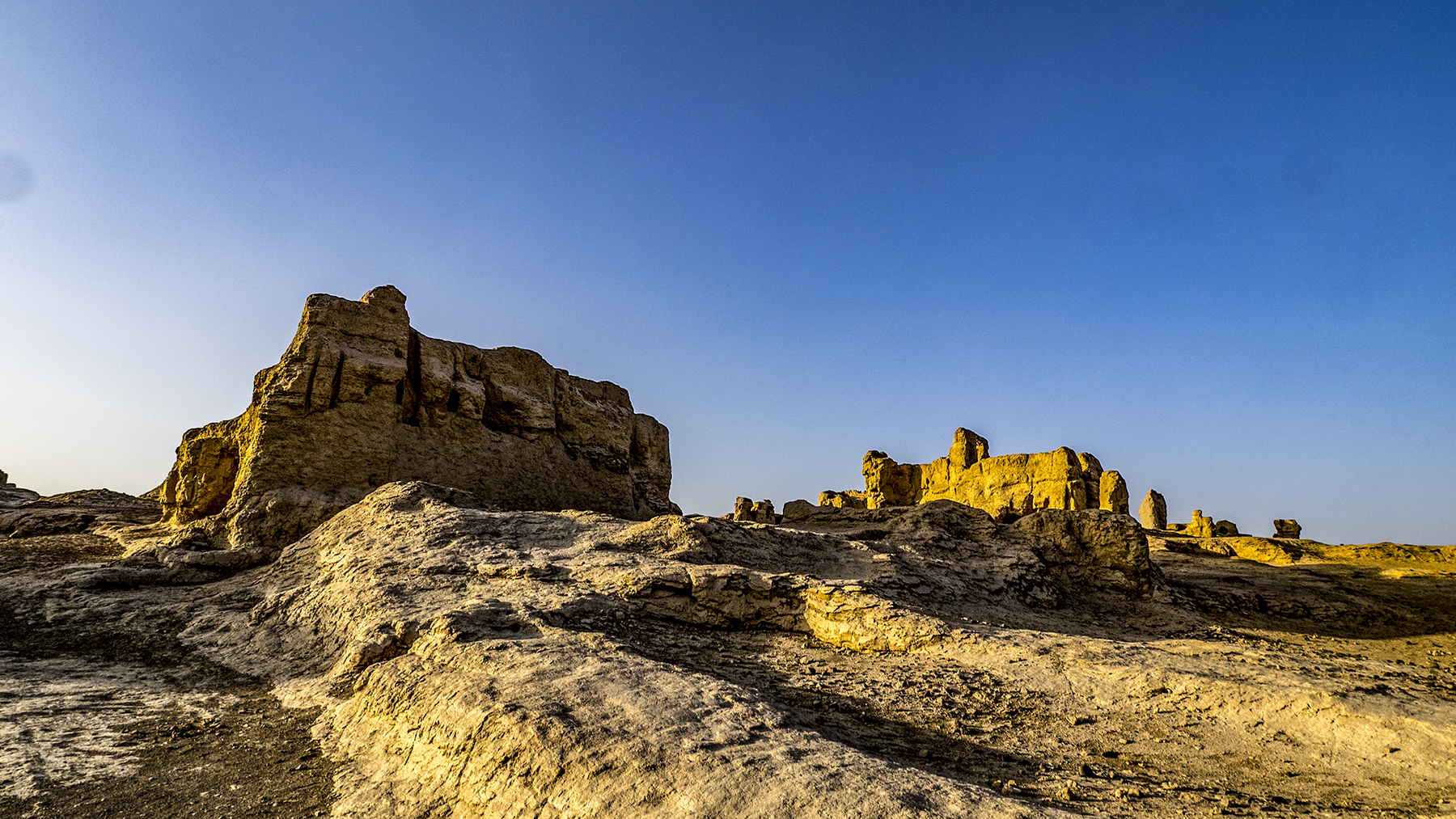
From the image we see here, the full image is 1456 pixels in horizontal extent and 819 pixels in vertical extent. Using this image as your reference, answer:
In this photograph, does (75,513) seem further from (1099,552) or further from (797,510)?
(1099,552)

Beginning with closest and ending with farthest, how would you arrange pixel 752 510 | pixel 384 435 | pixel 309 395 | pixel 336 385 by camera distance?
pixel 309 395 < pixel 336 385 < pixel 384 435 < pixel 752 510

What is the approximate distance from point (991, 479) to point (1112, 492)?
3572 mm

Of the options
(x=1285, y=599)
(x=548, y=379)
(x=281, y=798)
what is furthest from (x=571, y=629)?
(x=1285, y=599)

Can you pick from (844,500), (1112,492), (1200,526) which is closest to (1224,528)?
(1200,526)

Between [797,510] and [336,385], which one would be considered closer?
[336,385]

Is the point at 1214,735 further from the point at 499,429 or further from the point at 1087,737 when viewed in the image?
the point at 499,429

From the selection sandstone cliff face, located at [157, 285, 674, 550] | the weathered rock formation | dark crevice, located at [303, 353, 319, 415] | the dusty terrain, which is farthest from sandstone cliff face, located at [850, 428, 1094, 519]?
dark crevice, located at [303, 353, 319, 415]

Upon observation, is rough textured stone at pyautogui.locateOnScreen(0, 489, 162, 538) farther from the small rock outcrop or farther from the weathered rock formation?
the weathered rock formation

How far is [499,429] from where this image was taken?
11.8 metres

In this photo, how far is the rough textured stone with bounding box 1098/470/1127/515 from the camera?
68.2 ft

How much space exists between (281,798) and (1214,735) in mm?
4803

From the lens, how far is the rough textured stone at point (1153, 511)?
77.6 ft

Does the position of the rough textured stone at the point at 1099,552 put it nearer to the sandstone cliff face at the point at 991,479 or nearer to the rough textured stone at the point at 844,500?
the sandstone cliff face at the point at 991,479

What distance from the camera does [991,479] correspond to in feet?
76.2
